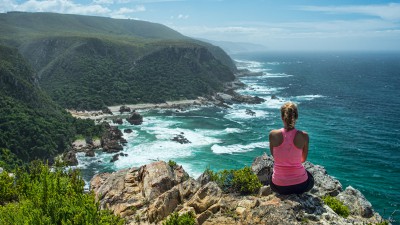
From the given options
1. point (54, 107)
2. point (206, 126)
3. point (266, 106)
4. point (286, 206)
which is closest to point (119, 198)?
point (286, 206)

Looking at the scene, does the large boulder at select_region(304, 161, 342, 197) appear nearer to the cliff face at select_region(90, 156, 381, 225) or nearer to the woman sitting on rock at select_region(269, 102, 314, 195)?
the cliff face at select_region(90, 156, 381, 225)

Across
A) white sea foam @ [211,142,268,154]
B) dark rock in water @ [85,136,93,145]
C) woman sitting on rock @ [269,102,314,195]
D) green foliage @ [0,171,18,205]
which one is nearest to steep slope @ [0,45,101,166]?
dark rock in water @ [85,136,93,145]

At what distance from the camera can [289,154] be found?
417 inches

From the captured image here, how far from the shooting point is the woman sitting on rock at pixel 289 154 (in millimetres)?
10352

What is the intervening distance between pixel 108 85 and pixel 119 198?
122769 millimetres

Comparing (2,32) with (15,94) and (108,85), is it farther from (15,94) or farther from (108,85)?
(15,94)

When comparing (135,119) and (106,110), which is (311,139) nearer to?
(135,119)

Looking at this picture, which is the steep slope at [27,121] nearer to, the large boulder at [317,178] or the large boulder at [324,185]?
the large boulder at [317,178]

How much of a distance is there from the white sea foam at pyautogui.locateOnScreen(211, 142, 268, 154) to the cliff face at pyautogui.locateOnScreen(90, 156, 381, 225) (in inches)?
1682

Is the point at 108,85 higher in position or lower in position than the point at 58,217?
lower

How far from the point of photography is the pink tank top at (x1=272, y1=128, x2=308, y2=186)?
10.5m

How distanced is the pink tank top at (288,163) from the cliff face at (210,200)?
101 centimetres

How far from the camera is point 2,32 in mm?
193500

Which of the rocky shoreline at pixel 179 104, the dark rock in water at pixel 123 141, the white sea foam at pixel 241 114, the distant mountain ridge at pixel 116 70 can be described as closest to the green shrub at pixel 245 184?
the dark rock in water at pixel 123 141
